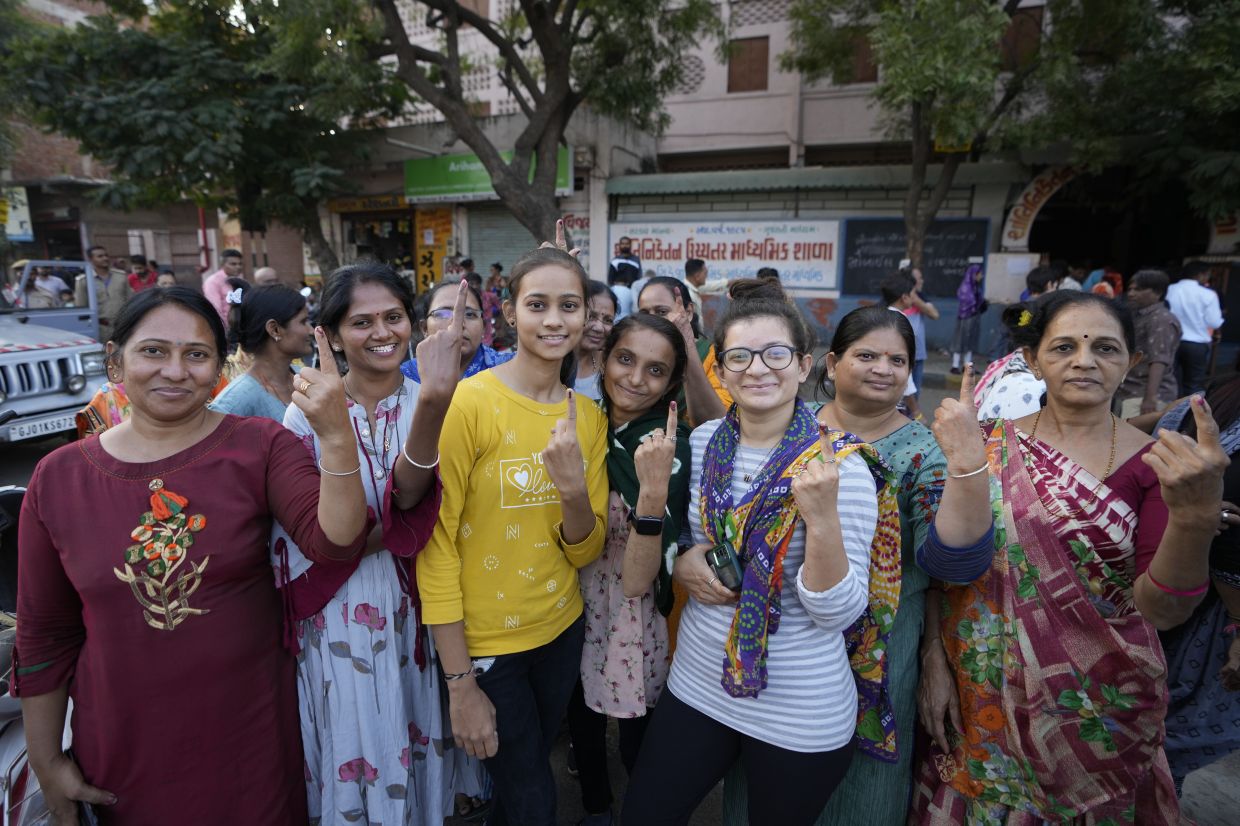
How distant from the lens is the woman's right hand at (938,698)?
5.78 ft

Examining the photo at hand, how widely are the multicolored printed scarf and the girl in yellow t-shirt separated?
0.37 meters

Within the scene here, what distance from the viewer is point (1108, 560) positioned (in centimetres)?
159

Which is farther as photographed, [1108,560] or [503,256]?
[503,256]

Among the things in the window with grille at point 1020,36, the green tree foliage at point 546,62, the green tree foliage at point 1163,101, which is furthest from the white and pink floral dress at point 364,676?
the window with grille at point 1020,36

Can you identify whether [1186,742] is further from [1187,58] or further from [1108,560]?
[1187,58]

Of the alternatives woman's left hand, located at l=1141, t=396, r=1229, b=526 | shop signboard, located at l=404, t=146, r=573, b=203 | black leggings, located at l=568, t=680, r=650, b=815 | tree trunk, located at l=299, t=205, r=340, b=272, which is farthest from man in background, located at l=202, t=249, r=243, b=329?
woman's left hand, located at l=1141, t=396, r=1229, b=526

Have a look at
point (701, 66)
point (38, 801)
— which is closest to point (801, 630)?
point (38, 801)

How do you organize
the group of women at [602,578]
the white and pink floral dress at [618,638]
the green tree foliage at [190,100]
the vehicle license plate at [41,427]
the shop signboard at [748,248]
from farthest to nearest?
the shop signboard at [748,248], the green tree foliage at [190,100], the vehicle license plate at [41,427], the white and pink floral dress at [618,638], the group of women at [602,578]

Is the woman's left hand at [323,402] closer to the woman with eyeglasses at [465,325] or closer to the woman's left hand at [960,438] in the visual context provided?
the woman with eyeglasses at [465,325]

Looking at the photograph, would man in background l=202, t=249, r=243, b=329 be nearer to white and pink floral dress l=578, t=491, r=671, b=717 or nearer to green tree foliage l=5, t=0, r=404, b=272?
green tree foliage l=5, t=0, r=404, b=272

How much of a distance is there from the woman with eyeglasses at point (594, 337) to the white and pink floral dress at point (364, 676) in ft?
2.87

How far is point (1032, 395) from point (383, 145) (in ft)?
47.5

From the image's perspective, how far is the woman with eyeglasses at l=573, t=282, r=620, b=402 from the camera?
2.52 meters

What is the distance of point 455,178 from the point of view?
13195 millimetres
